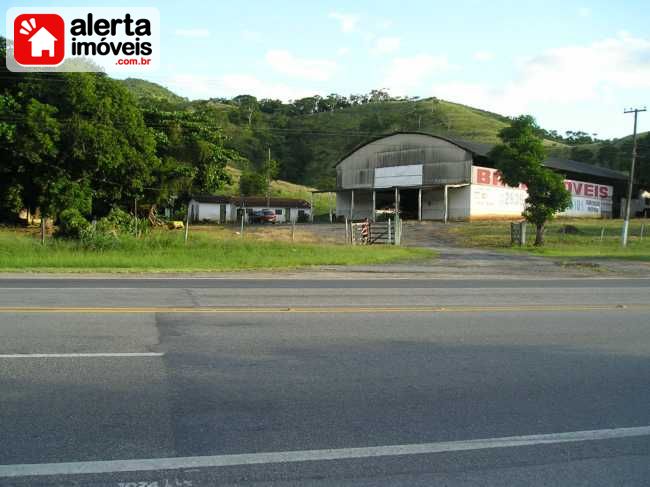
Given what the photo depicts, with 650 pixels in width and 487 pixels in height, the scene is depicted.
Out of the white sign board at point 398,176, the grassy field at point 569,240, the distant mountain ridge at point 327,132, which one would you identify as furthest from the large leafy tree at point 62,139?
the distant mountain ridge at point 327,132

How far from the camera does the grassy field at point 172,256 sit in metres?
20.5

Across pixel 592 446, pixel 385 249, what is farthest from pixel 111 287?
pixel 385 249

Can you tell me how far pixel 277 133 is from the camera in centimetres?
13412

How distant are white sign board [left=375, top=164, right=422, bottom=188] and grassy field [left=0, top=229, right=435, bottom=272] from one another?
31.0m

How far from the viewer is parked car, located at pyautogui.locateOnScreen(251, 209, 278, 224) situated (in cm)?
6384

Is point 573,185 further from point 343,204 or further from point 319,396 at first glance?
point 319,396

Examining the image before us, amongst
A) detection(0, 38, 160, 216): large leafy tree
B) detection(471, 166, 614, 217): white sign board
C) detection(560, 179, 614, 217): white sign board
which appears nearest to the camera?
detection(0, 38, 160, 216): large leafy tree

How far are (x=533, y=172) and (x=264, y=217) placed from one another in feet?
114

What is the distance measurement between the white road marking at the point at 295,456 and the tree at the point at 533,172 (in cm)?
3132

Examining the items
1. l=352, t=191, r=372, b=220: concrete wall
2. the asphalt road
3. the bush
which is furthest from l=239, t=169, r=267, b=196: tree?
the asphalt road

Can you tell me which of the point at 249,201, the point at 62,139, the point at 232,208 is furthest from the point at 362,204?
the point at 62,139

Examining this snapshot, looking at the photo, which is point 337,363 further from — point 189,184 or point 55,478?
point 189,184

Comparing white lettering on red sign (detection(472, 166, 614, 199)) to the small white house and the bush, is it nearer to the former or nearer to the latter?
the small white house

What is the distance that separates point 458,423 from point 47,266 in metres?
18.3
